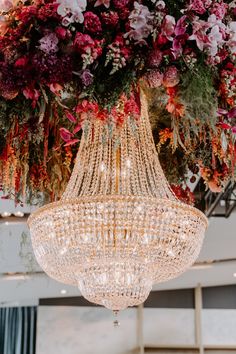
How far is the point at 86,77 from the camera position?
232cm

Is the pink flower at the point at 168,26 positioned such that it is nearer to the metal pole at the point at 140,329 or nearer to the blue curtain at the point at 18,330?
the metal pole at the point at 140,329

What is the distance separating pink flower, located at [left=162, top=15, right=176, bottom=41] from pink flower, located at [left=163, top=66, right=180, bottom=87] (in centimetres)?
12

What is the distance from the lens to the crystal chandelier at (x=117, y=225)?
2936 millimetres

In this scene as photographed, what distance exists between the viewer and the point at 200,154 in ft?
10.7

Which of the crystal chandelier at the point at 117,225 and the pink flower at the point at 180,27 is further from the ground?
the pink flower at the point at 180,27

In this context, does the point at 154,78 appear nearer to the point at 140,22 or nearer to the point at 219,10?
the point at 140,22

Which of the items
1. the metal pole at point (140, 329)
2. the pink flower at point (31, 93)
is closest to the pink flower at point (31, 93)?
the pink flower at point (31, 93)

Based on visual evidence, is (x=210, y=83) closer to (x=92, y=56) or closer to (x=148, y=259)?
(x=92, y=56)

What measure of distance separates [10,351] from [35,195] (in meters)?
7.40

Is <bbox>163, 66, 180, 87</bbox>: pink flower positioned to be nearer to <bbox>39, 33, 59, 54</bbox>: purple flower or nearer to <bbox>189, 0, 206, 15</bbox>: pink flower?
<bbox>189, 0, 206, 15</bbox>: pink flower

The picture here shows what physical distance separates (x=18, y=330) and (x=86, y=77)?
28.8 ft

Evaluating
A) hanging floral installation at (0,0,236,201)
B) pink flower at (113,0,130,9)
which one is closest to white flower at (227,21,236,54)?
hanging floral installation at (0,0,236,201)

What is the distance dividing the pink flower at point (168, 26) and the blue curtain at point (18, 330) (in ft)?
28.9

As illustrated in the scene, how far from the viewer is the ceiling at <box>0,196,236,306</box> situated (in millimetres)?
7492
